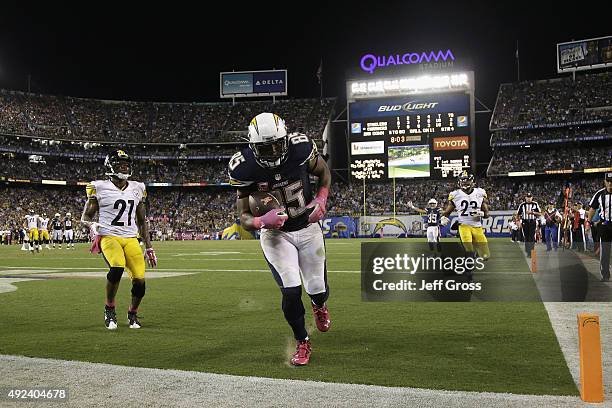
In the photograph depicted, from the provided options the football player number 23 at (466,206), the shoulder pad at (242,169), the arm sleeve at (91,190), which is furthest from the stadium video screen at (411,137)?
the shoulder pad at (242,169)

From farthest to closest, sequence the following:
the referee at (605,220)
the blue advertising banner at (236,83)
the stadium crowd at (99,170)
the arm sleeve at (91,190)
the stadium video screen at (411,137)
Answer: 1. the blue advertising banner at (236,83)
2. the stadium crowd at (99,170)
3. the stadium video screen at (411,137)
4. the referee at (605,220)
5. the arm sleeve at (91,190)

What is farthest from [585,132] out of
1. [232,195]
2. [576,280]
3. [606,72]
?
[576,280]

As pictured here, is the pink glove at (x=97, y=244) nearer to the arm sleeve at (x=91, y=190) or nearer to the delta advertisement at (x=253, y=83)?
the arm sleeve at (x=91, y=190)

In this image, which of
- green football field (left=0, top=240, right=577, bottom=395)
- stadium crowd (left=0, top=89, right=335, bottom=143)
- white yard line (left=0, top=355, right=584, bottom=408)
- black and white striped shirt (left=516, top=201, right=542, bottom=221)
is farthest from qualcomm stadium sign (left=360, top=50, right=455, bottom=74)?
white yard line (left=0, top=355, right=584, bottom=408)

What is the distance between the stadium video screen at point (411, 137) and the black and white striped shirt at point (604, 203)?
34.9m

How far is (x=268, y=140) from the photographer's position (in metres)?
5.18

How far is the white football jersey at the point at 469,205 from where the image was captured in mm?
11648

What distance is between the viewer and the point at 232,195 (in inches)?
2349

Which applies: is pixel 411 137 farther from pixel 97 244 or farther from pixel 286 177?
pixel 286 177

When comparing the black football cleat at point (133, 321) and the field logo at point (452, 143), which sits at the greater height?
the field logo at point (452, 143)

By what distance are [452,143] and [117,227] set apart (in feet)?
138

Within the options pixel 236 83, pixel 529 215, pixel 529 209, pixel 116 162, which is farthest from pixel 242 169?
pixel 236 83

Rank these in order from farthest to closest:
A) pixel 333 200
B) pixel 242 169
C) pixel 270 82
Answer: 1. pixel 270 82
2. pixel 333 200
3. pixel 242 169

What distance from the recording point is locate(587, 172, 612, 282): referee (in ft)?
38.1
